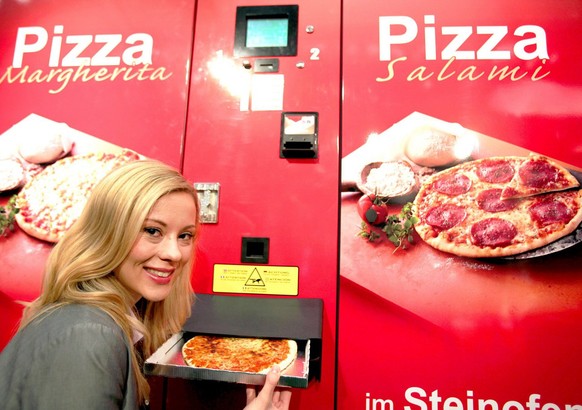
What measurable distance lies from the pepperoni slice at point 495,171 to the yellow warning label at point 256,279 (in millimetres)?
822

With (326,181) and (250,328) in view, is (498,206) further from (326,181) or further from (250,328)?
(250,328)

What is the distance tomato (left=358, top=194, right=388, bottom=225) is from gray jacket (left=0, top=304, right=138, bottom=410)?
0.95m

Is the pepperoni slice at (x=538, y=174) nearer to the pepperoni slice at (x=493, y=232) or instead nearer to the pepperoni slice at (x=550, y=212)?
the pepperoni slice at (x=550, y=212)

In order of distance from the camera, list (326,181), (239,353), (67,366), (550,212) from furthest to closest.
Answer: (326,181), (550,212), (239,353), (67,366)

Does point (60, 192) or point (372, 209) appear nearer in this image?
point (372, 209)

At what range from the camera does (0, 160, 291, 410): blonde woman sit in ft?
2.83

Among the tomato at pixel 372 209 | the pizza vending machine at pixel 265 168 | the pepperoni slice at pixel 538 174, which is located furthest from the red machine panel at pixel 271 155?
the pepperoni slice at pixel 538 174

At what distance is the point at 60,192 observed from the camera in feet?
5.45

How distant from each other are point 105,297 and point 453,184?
1282 millimetres

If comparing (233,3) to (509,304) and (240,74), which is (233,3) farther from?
(509,304)

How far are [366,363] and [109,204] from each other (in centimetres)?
106

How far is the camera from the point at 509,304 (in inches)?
56.1

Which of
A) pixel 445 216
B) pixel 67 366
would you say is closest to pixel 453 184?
pixel 445 216

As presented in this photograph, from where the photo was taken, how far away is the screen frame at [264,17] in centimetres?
169
